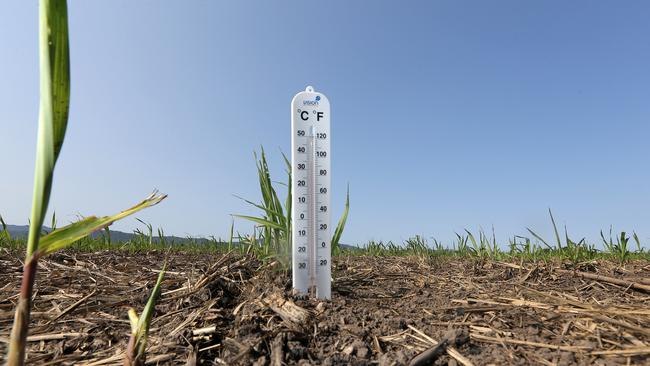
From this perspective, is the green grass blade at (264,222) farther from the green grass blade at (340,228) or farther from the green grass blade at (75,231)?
the green grass blade at (75,231)

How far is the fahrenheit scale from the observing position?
240 cm

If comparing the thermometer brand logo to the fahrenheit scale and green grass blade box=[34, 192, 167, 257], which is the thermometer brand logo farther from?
green grass blade box=[34, 192, 167, 257]

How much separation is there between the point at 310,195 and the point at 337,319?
2.57ft

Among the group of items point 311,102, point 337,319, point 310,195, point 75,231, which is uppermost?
point 311,102

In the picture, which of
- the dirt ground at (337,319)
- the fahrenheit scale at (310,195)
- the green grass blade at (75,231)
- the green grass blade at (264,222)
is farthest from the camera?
the green grass blade at (264,222)

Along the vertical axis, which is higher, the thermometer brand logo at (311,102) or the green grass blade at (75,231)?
the thermometer brand logo at (311,102)

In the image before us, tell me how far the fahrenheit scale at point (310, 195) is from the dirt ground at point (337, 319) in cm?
17

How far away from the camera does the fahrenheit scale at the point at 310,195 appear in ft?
7.87

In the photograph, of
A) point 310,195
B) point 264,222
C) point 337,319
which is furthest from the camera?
point 264,222

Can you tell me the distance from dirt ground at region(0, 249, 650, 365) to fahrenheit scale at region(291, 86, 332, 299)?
0.57ft

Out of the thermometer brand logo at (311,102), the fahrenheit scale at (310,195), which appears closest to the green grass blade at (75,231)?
the fahrenheit scale at (310,195)

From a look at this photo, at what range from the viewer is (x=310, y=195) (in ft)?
7.95

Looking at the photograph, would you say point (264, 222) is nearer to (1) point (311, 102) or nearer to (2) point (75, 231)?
(1) point (311, 102)

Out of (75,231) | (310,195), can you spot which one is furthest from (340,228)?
(75,231)
